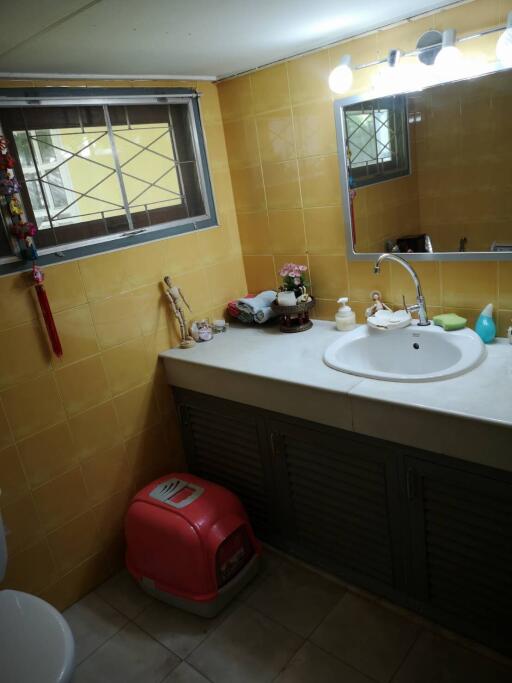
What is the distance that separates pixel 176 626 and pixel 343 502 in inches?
29.9

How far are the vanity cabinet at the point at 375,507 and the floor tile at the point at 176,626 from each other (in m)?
0.43

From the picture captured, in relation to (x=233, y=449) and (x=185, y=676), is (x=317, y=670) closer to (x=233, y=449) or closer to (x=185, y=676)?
(x=185, y=676)

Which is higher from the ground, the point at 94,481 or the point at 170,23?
the point at 170,23

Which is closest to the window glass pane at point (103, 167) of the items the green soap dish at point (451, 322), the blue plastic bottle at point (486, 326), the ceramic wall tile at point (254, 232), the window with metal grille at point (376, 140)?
the ceramic wall tile at point (254, 232)

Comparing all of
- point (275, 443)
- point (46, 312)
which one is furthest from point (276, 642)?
point (46, 312)

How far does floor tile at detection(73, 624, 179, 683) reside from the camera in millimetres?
1668

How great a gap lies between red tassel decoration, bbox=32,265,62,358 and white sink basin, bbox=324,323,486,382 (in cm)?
95

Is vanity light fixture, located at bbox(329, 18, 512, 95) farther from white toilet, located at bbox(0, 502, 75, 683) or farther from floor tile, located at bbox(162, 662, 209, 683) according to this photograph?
floor tile, located at bbox(162, 662, 209, 683)

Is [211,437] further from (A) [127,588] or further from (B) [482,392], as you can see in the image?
(B) [482,392]

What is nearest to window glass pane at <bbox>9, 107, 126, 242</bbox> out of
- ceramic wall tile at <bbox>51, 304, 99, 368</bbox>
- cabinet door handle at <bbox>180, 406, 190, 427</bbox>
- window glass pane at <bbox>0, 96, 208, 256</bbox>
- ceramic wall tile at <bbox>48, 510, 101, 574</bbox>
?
window glass pane at <bbox>0, 96, 208, 256</bbox>

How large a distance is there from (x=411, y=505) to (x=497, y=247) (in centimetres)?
89

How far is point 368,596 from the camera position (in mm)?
1823

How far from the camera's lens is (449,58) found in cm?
156

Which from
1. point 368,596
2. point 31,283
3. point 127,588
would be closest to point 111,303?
point 31,283
